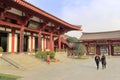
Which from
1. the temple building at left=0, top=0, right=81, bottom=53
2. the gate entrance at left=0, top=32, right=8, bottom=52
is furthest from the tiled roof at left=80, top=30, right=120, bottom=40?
the gate entrance at left=0, top=32, right=8, bottom=52

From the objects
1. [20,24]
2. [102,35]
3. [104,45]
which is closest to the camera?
[20,24]

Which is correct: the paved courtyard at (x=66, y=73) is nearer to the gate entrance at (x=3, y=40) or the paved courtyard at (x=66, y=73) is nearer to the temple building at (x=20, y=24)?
the temple building at (x=20, y=24)

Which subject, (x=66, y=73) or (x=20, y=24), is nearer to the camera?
(x=66, y=73)

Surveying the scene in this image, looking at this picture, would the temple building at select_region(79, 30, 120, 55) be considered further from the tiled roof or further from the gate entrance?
the gate entrance

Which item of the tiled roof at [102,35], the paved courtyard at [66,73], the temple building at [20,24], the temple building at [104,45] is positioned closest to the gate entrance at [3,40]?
the temple building at [20,24]

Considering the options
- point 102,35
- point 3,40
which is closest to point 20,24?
point 3,40

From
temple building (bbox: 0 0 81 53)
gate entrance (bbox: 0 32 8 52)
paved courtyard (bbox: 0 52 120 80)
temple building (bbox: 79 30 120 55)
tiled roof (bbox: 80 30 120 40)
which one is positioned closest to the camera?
paved courtyard (bbox: 0 52 120 80)

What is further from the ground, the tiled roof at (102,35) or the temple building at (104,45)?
the tiled roof at (102,35)

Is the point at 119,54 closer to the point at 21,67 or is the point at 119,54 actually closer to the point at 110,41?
the point at 110,41

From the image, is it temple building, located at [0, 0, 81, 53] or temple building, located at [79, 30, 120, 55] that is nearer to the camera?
temple building, located at [0, 0, 81, 53]

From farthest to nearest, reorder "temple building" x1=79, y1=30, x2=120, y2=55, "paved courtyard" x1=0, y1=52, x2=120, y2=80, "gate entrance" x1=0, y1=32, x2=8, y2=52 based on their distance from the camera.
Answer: "temple building" x1=79, y1=30, x2=120, y2=55 → "gate entrance" x1=0, y1=32, x2=8, y2=52 → "paved courtyard" x1=0, y1=52, x2=120, y2=80

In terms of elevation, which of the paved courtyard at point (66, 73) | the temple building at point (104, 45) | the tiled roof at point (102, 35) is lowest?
the paved courtyard at point (66, 73)

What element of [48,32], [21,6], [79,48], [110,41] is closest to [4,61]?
[21,6]

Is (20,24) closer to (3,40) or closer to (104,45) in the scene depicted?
(3,40)
